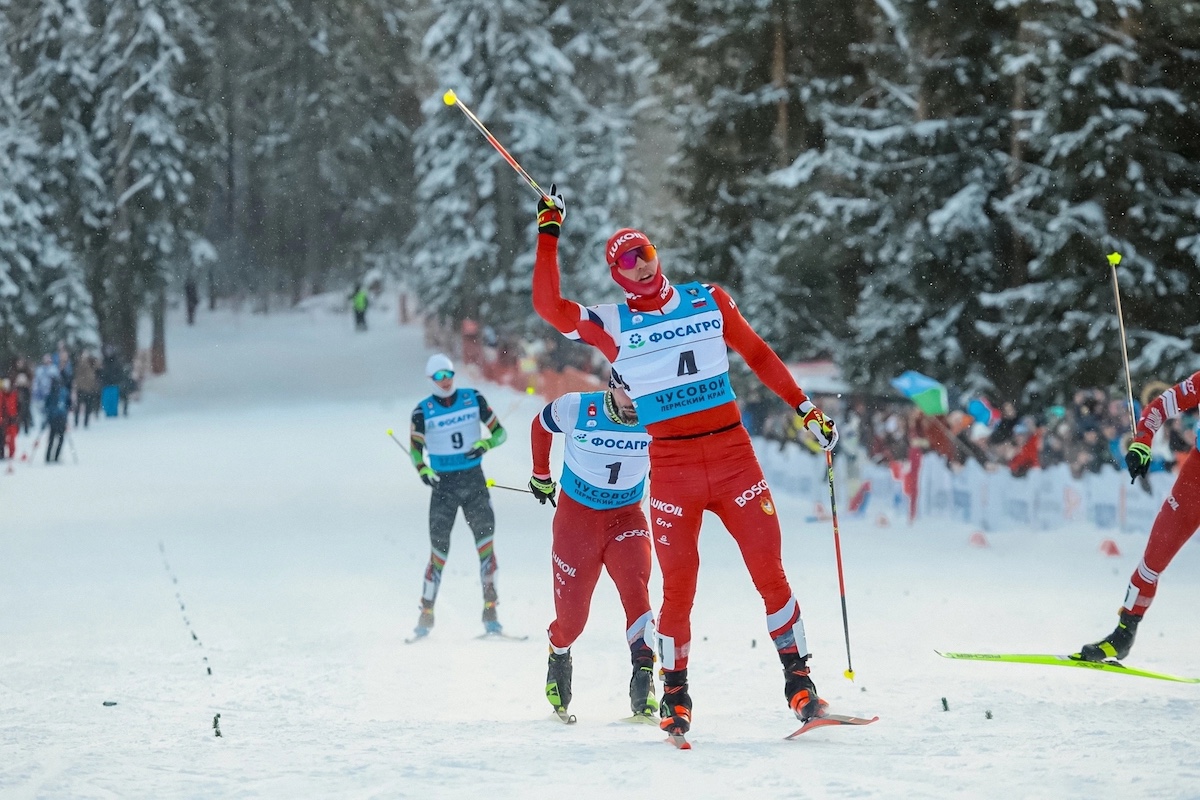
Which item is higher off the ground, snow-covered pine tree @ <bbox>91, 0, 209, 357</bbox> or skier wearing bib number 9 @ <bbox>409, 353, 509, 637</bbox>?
snow-covered pine tree @ <bbox>91, 0, 209, 357</bbox>

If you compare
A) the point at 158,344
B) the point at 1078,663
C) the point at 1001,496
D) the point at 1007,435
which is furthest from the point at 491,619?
the point at 158,344

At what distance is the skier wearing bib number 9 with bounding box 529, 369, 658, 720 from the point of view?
7.67 meters

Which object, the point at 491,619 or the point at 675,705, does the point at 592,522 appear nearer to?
the point at 675,705

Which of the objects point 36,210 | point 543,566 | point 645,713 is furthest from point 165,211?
point 645,713

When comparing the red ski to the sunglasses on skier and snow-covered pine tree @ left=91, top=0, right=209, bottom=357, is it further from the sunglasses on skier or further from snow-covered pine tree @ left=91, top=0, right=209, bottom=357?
snow-covered pine tree @ left=91, top=0, right=209, bottom=357

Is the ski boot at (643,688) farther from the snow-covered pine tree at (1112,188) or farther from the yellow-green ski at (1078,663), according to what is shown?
the snow-covered pine tree at (1112,188)

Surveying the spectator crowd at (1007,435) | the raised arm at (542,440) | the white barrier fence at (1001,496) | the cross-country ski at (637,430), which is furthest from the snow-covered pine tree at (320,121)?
the raised arm at (542,440)

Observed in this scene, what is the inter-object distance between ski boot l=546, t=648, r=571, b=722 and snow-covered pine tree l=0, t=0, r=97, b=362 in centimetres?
3305

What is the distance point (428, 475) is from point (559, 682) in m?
3.57

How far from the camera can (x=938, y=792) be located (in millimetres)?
5000

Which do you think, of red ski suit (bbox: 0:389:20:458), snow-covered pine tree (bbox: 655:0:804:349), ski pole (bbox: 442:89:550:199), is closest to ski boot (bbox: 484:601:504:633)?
ski pole (bbox: 442:89:550:199)

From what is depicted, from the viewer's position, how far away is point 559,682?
7715 mm

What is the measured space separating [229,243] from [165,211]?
1939cm

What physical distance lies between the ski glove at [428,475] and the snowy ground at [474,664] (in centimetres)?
121
